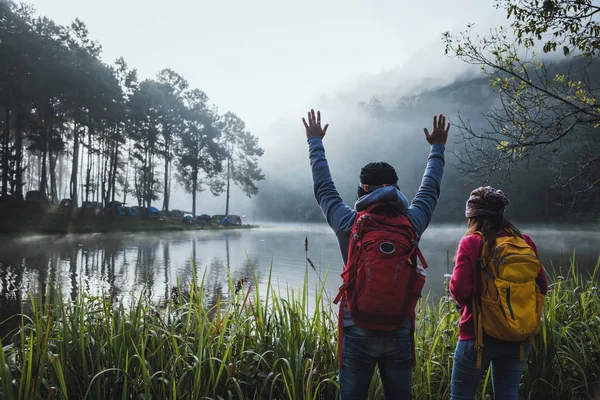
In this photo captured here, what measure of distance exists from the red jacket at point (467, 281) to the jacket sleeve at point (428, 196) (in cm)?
28

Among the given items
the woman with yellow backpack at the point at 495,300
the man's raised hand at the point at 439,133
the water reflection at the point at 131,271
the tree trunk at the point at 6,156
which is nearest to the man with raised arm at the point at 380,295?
the woman with yellow backpack at the point at 495,300

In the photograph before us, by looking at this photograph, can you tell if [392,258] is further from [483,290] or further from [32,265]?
[32,265]

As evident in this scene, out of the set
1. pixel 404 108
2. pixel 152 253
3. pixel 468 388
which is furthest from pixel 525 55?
pixel 404 108

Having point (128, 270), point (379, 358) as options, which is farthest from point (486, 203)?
point (128, 270)

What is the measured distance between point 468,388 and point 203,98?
4762cm

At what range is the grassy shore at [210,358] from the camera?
2.43m

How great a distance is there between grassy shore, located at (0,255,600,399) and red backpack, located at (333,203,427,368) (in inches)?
25.8

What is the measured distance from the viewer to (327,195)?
2.43m

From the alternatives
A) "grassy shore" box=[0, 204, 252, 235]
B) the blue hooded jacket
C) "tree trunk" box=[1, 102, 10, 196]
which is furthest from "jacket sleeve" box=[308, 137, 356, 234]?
"tree trunk" box=[1, 102, 10, 196]

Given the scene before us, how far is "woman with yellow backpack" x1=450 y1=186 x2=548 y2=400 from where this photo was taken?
2.22 m

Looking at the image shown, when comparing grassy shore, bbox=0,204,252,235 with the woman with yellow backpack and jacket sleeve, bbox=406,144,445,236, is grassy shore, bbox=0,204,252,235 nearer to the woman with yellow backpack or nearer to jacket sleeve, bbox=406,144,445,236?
jacket sleeve, bbox=406,144,445,236

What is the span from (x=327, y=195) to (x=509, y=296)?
46.7 inches

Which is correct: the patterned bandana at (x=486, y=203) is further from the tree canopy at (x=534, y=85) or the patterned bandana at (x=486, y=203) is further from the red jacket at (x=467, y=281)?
the tree canopy at (x=534, y=85)

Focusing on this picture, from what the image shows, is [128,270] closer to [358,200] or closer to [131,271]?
[131,271]
